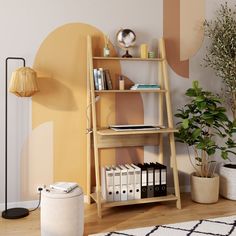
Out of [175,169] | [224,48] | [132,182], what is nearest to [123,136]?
[132,182]

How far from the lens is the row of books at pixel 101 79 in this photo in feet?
11.1

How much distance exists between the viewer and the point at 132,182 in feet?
11.1

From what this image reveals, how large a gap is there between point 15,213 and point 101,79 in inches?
56.0

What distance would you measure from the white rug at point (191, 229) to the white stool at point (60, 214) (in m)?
0.30

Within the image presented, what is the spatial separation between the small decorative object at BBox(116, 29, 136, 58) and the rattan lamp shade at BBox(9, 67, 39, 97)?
92 centimetres

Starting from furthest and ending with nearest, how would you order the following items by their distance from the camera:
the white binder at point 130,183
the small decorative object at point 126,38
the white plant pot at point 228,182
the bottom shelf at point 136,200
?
1. the white plant pot at point 228,182
2. the small decorative object at point 126,38
3. the white binder at point 130,183
4. the bottom shelf at point 136,200

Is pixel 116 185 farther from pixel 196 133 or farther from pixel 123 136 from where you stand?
pixel 196 133

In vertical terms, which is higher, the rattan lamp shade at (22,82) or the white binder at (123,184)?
the rattan lamp shade at (22,82)

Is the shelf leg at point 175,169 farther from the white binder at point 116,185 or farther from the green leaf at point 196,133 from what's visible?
the white binder at point 116,185

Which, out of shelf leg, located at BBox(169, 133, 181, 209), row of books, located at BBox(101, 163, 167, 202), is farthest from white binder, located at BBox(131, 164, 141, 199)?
shelf leg, located at BBox(169, 133, 181, 209)

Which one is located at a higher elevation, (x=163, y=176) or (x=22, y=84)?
(x=22, y=84)

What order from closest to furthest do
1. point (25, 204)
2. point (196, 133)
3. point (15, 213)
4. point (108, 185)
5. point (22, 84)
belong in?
1. point (22, 84)
2. point (15, 213)
3. point (108, 185)
4. point (25, 204)
5. point (196, 133)

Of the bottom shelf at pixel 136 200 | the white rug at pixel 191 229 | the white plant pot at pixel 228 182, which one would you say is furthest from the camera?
the white plant pot at pixel 228 182

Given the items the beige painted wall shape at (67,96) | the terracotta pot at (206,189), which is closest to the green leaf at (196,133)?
the terracotta pot at (206,189)
